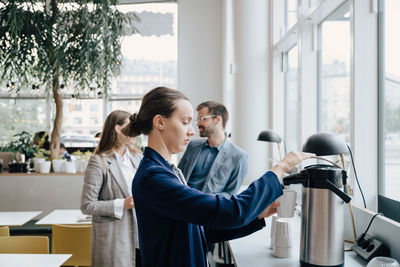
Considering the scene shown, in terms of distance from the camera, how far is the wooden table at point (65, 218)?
338 cm

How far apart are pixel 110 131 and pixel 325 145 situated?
1.45 meters

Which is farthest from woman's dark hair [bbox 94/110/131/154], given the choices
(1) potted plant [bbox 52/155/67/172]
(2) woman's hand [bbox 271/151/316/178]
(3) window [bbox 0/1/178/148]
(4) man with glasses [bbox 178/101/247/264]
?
(3) window [bbox 0/1/178/148]

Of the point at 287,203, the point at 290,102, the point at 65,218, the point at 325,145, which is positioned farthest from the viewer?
the point at 290,102

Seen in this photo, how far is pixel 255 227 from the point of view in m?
1.38

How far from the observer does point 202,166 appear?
3.12 meters

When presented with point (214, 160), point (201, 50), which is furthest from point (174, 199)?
point (201, 50)

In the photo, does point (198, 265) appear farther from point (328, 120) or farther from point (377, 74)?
point (328, 120)

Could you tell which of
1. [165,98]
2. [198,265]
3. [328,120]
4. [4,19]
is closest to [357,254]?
[198,265]

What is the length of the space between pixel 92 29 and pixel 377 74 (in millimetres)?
3820

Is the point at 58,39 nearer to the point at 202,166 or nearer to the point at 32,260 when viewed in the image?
the point at 202,166

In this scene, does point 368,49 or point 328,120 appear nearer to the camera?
point 368,49

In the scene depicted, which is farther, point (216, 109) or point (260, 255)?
point (216, 109)

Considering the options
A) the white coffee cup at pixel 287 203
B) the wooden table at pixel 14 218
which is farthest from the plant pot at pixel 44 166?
the white coffee cup at pixel 287 203

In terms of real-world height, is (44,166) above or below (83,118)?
below
